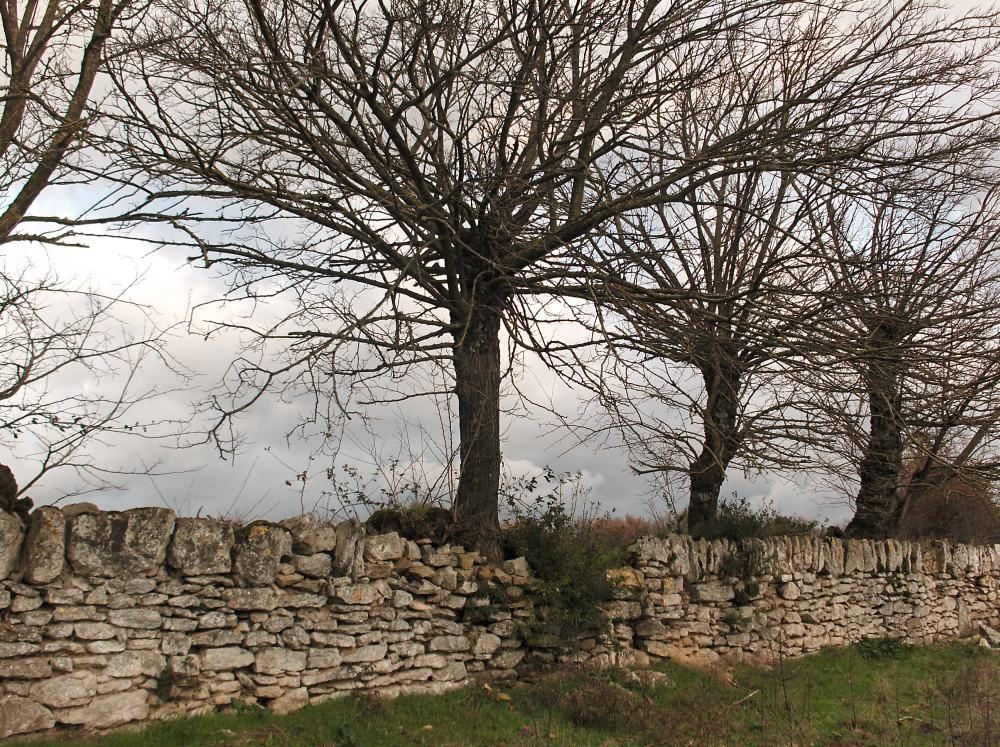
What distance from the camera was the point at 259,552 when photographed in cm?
629

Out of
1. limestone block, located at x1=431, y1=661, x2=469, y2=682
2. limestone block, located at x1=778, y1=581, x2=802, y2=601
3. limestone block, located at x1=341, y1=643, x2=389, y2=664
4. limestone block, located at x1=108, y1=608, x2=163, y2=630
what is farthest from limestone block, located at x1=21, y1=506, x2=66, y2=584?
limestone block, located at x1=778, y1=581, x2=802, y2=601

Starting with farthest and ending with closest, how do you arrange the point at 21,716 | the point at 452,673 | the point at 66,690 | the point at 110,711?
the point at 452,673 → the point at 110,711 → the point at 66,690 → the point at 21,716

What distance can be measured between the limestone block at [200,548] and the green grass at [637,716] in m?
1.11

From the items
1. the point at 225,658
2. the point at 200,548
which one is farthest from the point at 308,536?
the point at 225,658

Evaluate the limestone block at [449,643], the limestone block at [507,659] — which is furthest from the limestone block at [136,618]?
the limestone block at [507,659]

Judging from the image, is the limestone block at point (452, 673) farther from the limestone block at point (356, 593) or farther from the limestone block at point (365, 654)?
the limestone block at point (356, 593)

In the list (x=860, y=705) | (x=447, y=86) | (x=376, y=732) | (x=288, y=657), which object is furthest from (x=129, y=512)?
(x=860, y=705)

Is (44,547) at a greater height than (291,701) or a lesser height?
greater

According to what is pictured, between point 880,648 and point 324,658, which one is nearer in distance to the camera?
point 324,658

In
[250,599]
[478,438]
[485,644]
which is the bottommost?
[485,644]

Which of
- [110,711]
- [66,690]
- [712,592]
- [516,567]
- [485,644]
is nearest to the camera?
[66,690]

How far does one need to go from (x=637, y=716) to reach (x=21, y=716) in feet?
15.8

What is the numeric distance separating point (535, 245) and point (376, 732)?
4.66 meters

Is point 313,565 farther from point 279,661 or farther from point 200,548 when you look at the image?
point 200,548
